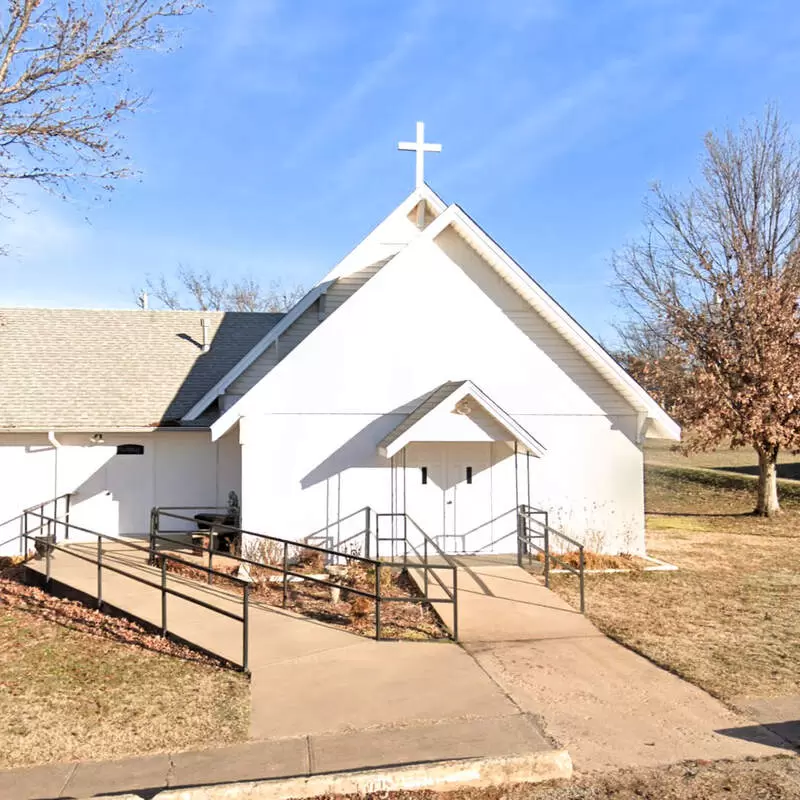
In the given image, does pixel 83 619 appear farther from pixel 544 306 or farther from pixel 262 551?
pixel 544 306

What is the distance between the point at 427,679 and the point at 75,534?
33.6ft

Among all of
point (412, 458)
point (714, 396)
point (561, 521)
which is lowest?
point (561, 521)

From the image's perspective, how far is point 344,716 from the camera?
255 inches

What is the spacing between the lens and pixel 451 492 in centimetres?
1364

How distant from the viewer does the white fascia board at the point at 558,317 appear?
13.3 meters

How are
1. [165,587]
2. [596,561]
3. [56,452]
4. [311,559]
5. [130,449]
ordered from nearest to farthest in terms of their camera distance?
1. [165,587]
2. [311,559]
3. [596,561]
4. [56,452]
5. [130,449]

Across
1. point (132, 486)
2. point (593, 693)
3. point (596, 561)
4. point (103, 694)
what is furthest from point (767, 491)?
point (103, 694)

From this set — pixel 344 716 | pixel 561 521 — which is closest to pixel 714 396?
pixel 561 521

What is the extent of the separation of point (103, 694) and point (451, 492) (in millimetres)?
7689

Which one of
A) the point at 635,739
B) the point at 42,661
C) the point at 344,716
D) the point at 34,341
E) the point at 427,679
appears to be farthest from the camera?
the point at 34,341

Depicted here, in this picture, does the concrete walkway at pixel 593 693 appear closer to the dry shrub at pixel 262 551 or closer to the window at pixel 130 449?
the dry shrub at pixel 262 551

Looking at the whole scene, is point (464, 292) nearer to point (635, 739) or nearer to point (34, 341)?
point (635, 739)

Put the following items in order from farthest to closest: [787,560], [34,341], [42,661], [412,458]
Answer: [34,341] < [787,560] < [412,458] < [42,661]

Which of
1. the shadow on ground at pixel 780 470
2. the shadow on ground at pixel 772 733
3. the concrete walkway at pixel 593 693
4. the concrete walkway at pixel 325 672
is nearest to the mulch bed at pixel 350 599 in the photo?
the concrete walkway at pixel 325 672
